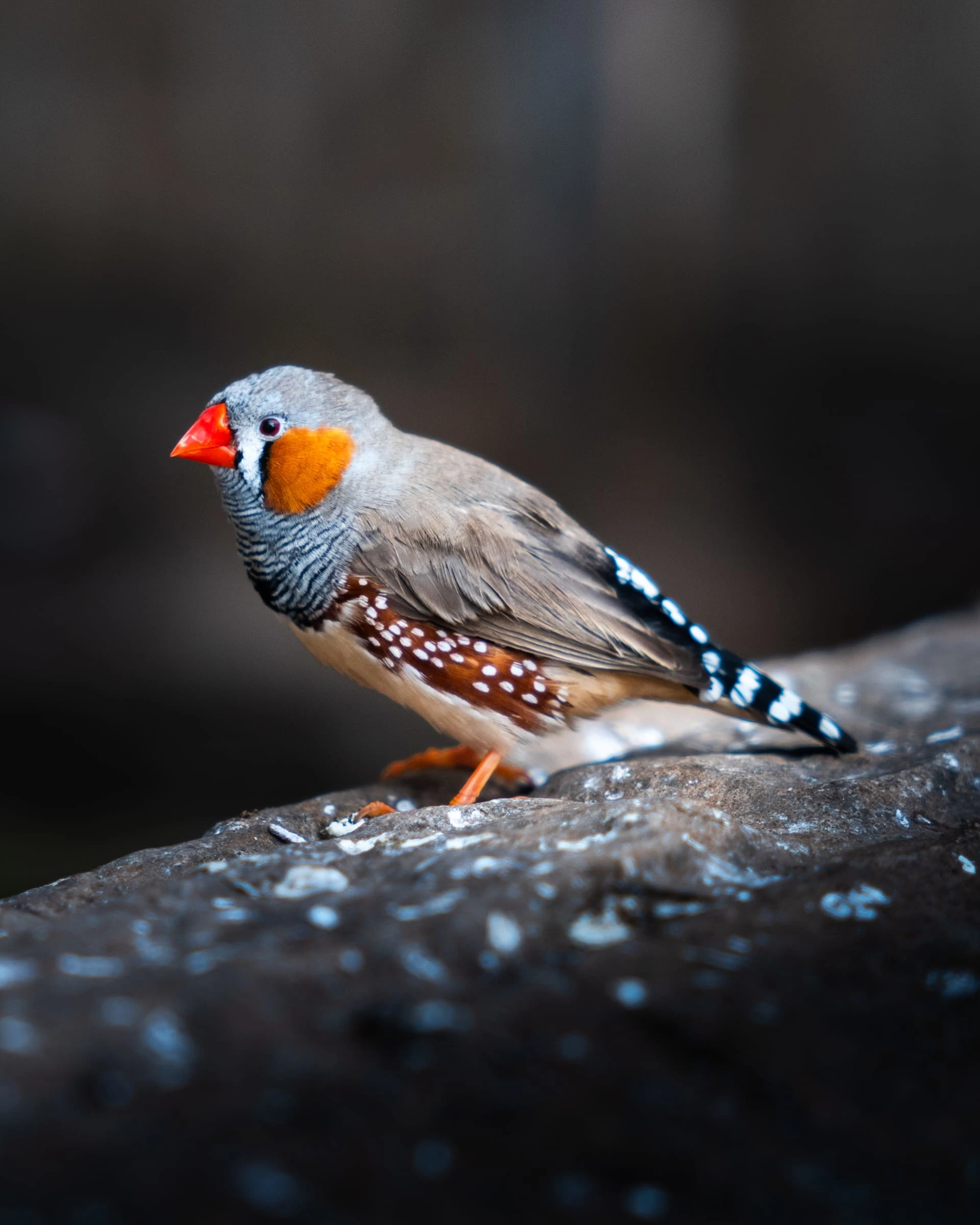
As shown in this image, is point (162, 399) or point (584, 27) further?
point (162, 399)

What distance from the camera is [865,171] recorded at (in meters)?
7.16

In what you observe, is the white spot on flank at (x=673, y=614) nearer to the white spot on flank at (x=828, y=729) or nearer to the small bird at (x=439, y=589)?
the small bird at (x=439, y=589)

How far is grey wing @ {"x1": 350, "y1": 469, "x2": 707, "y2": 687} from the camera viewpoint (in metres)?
2.62

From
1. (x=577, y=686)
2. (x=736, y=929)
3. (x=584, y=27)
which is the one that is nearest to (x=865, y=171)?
(x=584, y=27)

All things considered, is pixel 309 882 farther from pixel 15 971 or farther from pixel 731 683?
pixel 731 683

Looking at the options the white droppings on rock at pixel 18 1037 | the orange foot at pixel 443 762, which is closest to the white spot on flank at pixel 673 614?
the orange foot at pixel 443 762

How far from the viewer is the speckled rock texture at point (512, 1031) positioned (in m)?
1.21

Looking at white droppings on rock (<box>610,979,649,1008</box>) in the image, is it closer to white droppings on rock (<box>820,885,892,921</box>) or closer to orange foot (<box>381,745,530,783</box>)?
white droppings on rock (<box>820,885,892,921</box>)

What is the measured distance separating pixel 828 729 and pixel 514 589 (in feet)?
3.18

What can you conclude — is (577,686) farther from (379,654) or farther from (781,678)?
(781,678)

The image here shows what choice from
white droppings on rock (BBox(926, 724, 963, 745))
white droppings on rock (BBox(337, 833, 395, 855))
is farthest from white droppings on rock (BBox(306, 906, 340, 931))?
white droppings on rock (BBox(926, 724, 963, 745))

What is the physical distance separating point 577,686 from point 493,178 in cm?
544

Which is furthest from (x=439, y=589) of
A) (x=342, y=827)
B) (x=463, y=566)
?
(x=342, y=827)

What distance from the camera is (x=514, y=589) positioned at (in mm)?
2650
